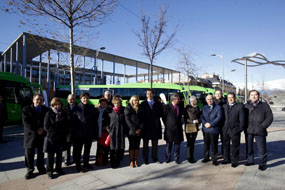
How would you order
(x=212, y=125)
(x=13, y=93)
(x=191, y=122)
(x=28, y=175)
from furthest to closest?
(x=13, y=93), (x=191, y=122), (x=212, y=125), (x=28, y=175)

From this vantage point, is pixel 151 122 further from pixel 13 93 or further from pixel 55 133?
pixel 13 93

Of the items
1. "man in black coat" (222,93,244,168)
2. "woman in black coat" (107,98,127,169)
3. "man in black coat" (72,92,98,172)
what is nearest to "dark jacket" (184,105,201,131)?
"man in black coat" (222,93,244,168)

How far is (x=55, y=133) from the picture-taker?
13.8 ft

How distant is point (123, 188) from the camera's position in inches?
144

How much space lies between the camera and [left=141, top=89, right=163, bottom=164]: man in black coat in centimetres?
507

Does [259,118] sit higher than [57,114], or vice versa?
[57,114]

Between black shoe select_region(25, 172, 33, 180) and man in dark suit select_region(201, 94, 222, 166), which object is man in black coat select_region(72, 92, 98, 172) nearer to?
black shoe select_region(25, 172, 33, 180)

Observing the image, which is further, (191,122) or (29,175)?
(191,122)

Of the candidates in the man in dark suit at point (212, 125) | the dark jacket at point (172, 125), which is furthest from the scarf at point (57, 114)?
the man in dark suit at point (212, 125)

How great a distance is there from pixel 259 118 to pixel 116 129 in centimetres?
351

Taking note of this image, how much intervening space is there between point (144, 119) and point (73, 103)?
185 centimetres

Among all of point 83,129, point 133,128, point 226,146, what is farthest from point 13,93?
point 226,146

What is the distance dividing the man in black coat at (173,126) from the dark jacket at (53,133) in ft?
8.54

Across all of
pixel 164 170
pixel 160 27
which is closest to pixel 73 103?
pixel 164 170
